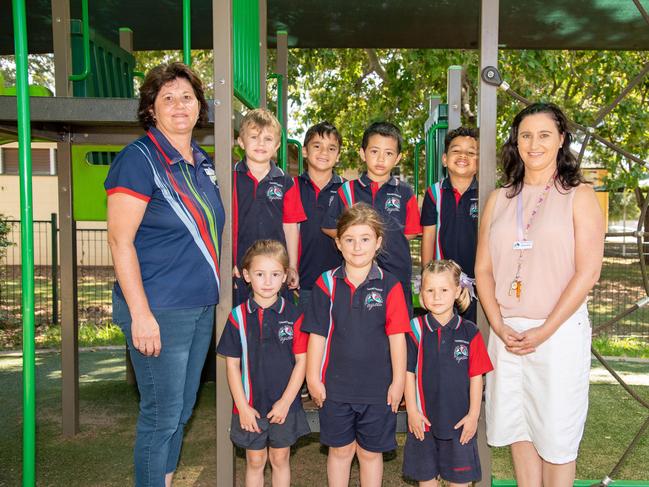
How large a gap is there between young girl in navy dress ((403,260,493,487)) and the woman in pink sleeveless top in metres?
0.09

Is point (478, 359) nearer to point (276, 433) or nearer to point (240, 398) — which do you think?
point (276, 433)

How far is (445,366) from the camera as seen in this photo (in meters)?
2.63

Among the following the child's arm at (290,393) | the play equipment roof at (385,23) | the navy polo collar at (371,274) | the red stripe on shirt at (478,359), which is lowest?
the child's arm at (290,393)

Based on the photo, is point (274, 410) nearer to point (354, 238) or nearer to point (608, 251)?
point (354, 238)

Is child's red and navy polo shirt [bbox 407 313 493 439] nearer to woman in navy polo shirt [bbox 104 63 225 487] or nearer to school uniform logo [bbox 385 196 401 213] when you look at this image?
school uniform logo [bbox 385 196 401 213]

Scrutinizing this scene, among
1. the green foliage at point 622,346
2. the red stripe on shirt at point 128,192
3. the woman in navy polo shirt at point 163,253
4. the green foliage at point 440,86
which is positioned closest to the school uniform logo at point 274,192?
the woman in navy polo shirt at point 163,253

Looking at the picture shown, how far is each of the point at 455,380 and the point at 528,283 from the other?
0.52 meters

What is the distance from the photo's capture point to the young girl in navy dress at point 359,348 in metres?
2.61

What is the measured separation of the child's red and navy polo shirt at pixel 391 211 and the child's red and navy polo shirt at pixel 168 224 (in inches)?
36.1

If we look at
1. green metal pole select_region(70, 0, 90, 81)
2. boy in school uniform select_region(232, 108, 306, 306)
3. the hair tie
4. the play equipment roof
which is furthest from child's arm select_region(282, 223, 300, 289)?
the play equipment roof

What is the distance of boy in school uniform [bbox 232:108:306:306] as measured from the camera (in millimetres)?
3010

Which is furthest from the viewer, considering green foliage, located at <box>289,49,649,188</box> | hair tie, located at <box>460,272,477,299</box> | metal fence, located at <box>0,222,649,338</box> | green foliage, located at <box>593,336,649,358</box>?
green foliage, located at <box>289,49,649,188</box>

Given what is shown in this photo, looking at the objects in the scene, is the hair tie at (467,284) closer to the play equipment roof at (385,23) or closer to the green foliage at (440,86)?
the play equipment roof at (385,23)

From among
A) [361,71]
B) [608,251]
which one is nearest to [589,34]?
[361,71]
